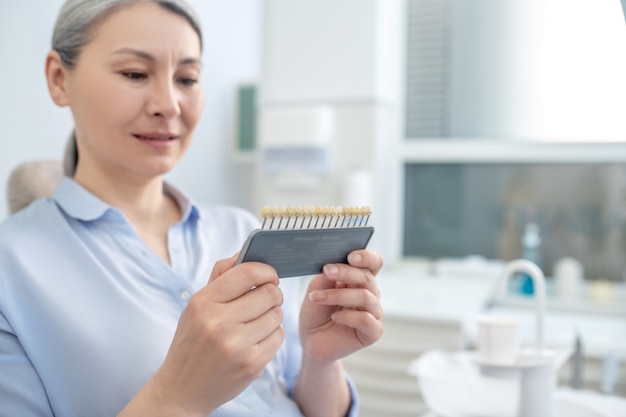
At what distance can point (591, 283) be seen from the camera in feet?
7.85

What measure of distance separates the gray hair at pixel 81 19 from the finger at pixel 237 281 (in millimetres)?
470

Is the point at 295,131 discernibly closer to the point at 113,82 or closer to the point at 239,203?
the point at 239,203

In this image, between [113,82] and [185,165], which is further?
[185,165]

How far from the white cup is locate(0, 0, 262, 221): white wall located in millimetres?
1197

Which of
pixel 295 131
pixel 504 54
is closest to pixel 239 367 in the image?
pixel 295 131

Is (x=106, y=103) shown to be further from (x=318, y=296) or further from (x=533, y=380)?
(x=533, y=380)

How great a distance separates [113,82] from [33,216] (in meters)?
0.25

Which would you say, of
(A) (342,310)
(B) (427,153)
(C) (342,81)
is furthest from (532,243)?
(A) (342,310)

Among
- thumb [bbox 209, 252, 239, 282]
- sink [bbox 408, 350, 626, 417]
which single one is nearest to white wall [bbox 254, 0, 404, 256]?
sink [bbox 408, 350, 626, 417]

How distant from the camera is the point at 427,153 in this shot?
2.68 m

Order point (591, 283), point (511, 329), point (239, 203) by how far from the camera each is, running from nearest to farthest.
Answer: point (511, 329) → point (591, 283) → point (239, 203)

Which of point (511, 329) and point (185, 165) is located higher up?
point (185, 165)

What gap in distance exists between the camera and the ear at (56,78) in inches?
38.4

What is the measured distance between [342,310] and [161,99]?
0.42 meters
